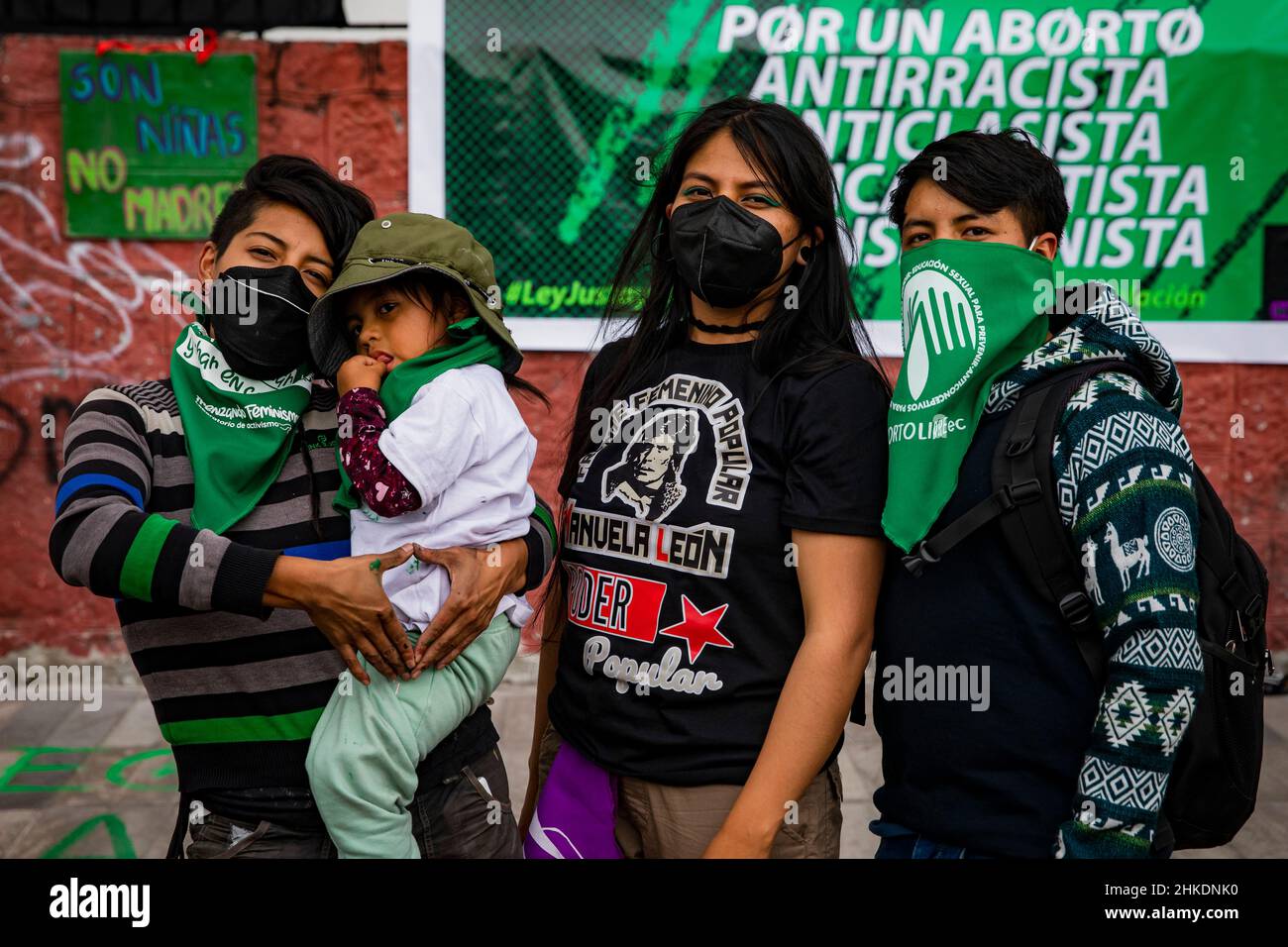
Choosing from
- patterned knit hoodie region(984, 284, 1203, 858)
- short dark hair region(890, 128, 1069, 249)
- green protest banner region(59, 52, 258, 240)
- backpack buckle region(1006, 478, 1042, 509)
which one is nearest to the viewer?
patterned knit hoodie region(984, 284, 1203, 858)

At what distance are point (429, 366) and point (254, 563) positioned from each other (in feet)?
1.75

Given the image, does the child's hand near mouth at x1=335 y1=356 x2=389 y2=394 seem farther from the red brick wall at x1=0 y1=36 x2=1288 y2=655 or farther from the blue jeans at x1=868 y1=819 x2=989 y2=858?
the red brick wall at x1=0 y1=36 x2=1288 y2=655

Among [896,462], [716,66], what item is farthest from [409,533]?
[716,66]

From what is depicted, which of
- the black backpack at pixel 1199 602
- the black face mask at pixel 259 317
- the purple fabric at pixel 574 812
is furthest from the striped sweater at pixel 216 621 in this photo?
the black backpack at pixel 1199 602

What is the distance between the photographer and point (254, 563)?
171 centimetres

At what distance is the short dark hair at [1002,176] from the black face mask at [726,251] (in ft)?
1.02

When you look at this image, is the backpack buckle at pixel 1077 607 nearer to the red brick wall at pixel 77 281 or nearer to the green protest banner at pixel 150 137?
the red brick wall at pixel 77 281

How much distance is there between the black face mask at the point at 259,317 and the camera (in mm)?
→ 1955

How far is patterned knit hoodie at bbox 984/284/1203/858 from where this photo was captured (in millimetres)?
1608

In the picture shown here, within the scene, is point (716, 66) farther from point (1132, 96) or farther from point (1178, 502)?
point (1178, 502)

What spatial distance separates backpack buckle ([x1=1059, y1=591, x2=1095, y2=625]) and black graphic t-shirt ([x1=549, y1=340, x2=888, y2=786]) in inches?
13.0

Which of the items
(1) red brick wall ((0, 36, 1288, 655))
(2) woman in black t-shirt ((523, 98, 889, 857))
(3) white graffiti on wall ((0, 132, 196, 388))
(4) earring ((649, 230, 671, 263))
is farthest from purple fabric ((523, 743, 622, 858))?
(3) white graffiti on wall ((0, 132, 196, 388))

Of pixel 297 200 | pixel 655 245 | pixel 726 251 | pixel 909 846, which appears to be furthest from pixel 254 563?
pixel 909 846

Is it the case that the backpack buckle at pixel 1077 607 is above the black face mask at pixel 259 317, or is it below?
below
